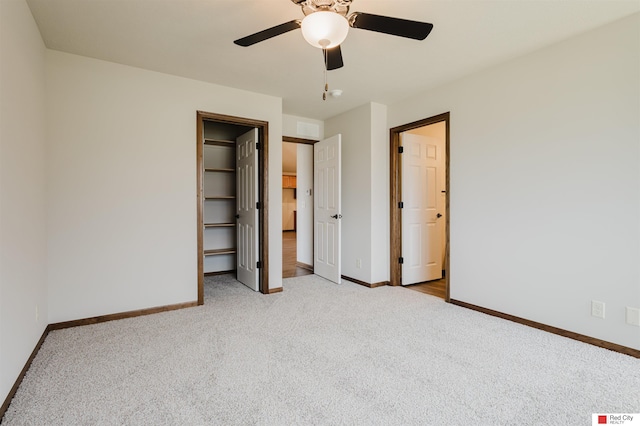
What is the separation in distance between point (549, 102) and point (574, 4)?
760 mm

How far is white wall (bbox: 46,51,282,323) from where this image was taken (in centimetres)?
278

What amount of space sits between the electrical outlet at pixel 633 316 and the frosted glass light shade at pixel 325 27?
2.67 metres

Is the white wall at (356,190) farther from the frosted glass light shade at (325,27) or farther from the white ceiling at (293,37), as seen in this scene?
the frosted glass light shade at (325,27)

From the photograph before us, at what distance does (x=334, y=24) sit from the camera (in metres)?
1.62

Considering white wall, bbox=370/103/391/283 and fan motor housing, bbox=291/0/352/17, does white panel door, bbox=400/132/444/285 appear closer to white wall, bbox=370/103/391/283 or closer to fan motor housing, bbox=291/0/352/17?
white wall, bbox=370/103/391/283

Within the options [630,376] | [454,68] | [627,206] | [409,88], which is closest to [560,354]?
[630,376]

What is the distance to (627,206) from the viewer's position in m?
2.28

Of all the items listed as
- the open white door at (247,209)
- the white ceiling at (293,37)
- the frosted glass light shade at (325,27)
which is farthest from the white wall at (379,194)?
the frosted glass light shade at (325,27)

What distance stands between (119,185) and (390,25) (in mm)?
2661

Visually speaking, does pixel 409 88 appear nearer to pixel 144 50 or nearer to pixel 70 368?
pixel 144 50

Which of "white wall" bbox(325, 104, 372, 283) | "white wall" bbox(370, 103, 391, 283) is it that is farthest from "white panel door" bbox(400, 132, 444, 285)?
"white wall" bbox(325, 104, 372, 283)

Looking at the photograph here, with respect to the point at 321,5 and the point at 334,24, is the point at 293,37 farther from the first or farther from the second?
the point at 334,24

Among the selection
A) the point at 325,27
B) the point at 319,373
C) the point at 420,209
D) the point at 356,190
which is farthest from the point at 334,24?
the point at 420,209

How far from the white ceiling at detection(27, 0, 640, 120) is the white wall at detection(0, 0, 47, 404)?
1.23 feet
